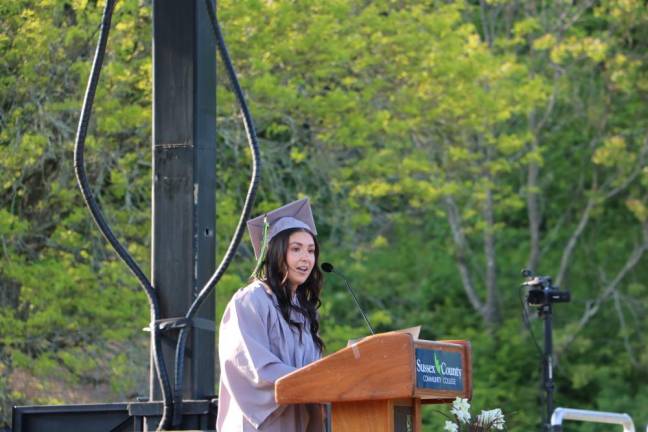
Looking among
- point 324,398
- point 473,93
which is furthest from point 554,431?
point 473,93

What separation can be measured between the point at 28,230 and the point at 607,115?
12.1 m

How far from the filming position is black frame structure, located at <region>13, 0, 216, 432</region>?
4957mm

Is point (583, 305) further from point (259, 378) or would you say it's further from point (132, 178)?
point (259, 378)

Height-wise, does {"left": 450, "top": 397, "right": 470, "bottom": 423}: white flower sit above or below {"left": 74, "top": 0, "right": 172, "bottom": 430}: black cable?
below

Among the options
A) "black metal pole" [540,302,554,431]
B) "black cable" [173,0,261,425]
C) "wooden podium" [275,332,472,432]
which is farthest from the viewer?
"black metal pole" [540,302,554,431]

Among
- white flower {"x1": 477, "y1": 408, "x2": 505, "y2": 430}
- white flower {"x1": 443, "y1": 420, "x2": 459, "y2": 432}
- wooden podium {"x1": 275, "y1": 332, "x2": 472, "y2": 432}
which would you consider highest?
wooden podium {"x1": 275, "y1": 332, "x2": 472, "y2": 432}

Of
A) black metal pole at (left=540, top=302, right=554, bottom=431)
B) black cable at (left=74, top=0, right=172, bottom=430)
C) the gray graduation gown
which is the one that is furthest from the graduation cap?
black metal pole at (left=540, top=302, right=554, bottom=431)

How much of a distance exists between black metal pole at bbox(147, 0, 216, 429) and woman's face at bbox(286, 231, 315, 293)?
17.6 inches

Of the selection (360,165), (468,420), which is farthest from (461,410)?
(360,165)

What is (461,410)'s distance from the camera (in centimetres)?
427

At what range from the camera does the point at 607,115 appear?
21.3m

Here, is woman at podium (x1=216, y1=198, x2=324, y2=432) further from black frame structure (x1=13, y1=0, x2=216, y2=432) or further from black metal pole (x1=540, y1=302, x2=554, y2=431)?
black metal pole (x1=540, y1=302, x2=554, y2=431)

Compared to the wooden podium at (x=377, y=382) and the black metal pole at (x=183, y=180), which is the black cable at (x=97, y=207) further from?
Result: the wooden podium at (x=377, y=382)

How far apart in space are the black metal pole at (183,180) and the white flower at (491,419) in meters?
1.16
